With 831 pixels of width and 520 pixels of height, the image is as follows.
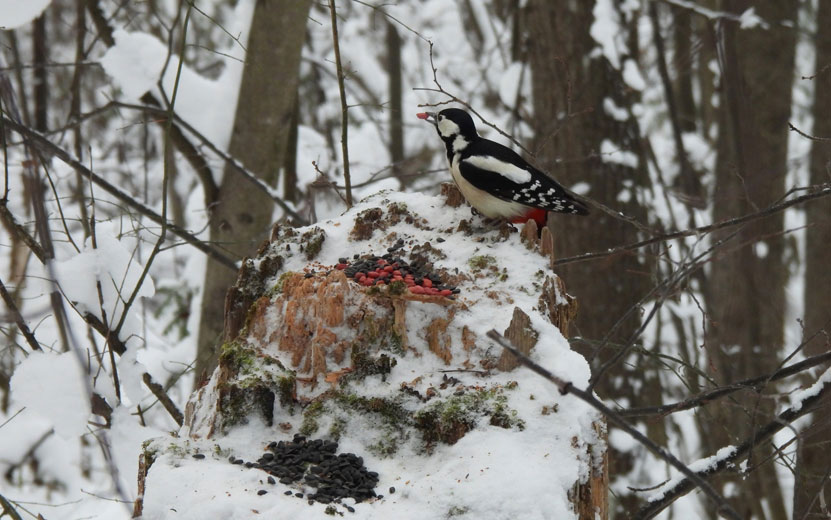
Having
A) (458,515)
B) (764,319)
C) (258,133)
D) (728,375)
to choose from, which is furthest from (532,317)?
(764,319)

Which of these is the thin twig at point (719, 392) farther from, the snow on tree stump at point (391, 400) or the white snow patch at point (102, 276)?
the white snow patch at point (102, 276)

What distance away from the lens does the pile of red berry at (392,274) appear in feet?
10.5

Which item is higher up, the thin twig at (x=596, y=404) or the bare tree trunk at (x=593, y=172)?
the bare tree trunk at (x=593, y=172)

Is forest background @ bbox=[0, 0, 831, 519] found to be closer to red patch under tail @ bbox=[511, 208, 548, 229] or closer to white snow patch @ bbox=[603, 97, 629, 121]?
white snow patch @ bbox=[603, 97, 629, 121]

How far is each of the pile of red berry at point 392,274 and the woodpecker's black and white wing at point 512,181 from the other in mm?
650

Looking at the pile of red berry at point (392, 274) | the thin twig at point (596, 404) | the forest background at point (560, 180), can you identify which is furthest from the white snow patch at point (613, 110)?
the thin twig at point (596, 404)

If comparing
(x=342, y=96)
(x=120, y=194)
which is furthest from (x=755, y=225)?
(x=120, y=194)

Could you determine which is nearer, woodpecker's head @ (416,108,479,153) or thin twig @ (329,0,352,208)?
thin twig @ (329,0,352,208)

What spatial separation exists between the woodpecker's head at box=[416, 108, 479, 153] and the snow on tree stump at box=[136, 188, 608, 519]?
109 centimetres

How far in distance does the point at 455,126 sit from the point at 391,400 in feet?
7.04

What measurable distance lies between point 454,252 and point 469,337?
669 millimetres

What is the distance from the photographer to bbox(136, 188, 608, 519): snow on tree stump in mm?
2398

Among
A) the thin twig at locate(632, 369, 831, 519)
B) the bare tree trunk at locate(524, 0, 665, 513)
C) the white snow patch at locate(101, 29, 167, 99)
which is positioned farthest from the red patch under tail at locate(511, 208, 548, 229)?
the white snow patch at locate(101, 29, 167, 99)

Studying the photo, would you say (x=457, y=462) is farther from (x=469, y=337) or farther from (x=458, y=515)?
(x=469, y=337)
